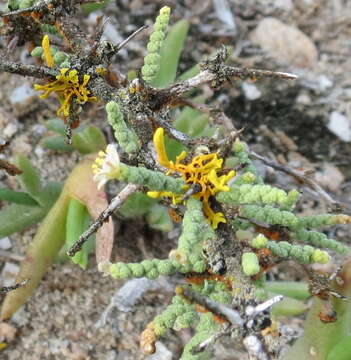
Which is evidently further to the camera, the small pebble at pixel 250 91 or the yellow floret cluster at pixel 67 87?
the small pebble at pixel 250 91

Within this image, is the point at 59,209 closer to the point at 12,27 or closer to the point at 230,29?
the point at 12,27

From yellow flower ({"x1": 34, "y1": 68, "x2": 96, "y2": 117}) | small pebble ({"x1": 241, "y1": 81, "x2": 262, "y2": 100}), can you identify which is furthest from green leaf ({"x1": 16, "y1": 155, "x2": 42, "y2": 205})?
small pebble ({"x1": 241, "y1": 81, "x2": 262, "y2": 100})

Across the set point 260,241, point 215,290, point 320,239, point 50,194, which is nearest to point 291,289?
point 320,239

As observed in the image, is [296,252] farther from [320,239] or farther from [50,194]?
[50,194]

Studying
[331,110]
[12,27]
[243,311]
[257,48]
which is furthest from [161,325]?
[257,48]

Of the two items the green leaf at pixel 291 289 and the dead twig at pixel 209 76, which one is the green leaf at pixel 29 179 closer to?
the dead twig at pixel 209 76

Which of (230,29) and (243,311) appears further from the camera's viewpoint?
(230,29)

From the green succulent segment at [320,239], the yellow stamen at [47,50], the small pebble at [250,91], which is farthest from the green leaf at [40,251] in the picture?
the small pebble at [250,91]
